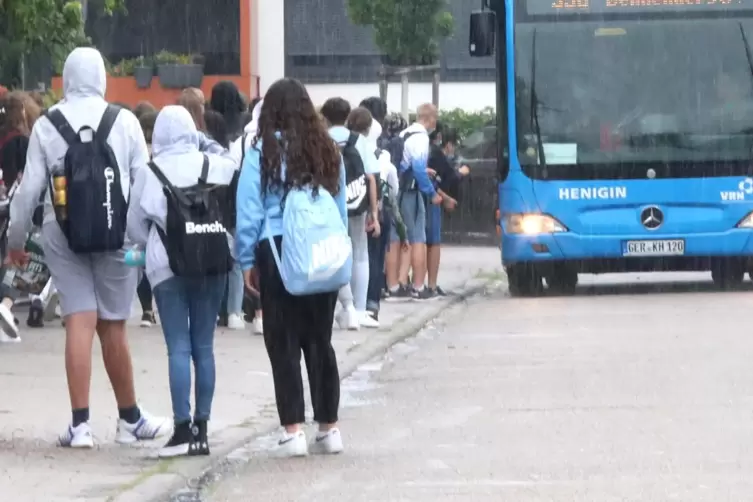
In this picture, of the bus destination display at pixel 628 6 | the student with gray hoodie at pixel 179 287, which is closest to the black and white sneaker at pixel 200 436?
the student with gray hoodie at pixel 179 287

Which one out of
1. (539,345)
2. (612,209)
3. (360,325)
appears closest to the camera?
(539,345)

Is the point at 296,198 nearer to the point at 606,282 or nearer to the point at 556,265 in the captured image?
the point at 556,265

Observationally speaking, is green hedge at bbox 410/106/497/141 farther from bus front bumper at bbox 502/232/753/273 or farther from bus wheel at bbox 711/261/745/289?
bus front bumper at bbox 502/232/753/273

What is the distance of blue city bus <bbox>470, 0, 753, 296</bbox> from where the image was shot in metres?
19.1

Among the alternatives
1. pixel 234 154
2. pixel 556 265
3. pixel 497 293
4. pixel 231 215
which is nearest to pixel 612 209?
pixel 556 265

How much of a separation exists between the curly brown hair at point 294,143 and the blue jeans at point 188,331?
0.58 metres

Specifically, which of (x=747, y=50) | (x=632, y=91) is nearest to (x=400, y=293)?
(x=632, y=91)

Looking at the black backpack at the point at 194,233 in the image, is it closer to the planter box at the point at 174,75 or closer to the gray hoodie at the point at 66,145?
the gray hoodie at the point at 66,145

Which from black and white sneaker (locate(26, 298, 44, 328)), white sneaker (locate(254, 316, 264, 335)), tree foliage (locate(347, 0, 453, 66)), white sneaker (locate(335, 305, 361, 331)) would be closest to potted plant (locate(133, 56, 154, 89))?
tree foliage (locate(347, 0, 453, 66))

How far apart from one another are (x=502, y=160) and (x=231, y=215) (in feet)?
34.7

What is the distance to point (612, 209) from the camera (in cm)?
1922

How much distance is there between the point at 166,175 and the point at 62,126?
64 cm

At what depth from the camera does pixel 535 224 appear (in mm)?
19281

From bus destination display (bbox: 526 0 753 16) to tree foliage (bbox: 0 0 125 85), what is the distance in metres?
5.35
